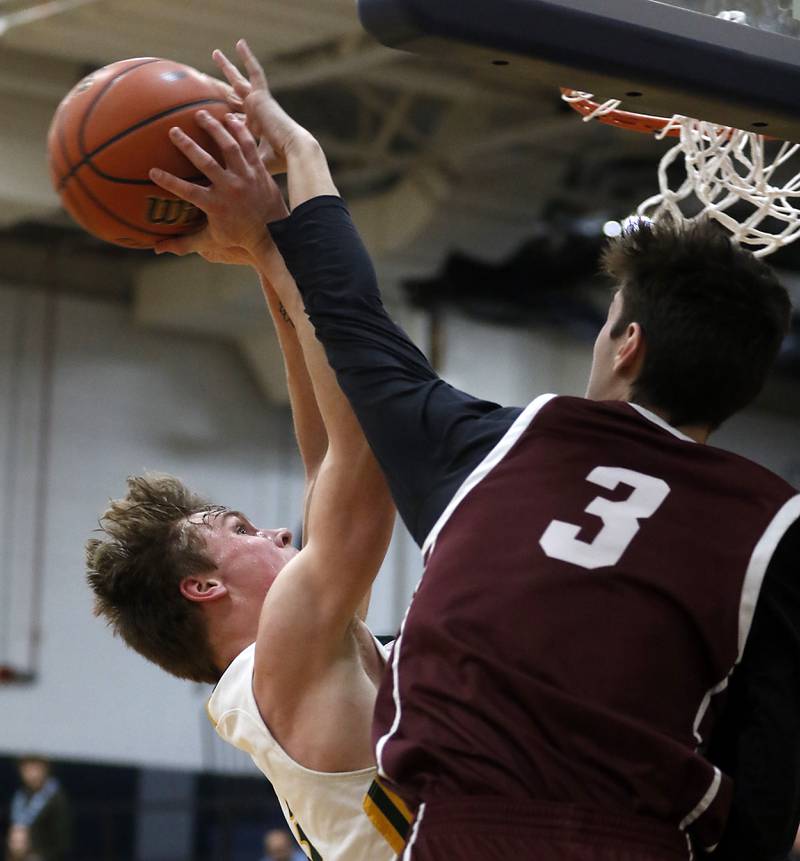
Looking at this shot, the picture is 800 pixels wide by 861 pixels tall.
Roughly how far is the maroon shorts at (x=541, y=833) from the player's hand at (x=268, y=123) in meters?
0.97

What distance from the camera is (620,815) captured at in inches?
68.9

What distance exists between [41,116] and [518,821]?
807 cm

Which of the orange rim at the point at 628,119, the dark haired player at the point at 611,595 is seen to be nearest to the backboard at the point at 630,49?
the dark haired player at the point at 611,595

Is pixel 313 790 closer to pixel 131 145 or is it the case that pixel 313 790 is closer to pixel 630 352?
pixel 630 352

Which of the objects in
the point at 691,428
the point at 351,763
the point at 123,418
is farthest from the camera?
the point at 123,418

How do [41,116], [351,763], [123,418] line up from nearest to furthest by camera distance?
[351,763] → [41,116] → [123,418]

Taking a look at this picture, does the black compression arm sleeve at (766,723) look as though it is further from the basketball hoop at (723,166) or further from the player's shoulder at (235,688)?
the basketball hoop at (723,166)

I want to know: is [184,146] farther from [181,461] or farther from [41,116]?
[181,461]

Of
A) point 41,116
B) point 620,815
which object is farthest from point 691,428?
point 41,116

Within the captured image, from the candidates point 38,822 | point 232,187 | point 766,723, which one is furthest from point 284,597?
point 38,822

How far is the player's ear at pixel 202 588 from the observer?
8.61ft

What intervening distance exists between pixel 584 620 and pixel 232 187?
2.88ft

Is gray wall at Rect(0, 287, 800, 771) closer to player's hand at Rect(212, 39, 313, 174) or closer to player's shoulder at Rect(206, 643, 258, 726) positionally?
player's shoulder at Rect(206, 643, 258, 726)

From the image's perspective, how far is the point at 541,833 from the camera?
1.74 metres
